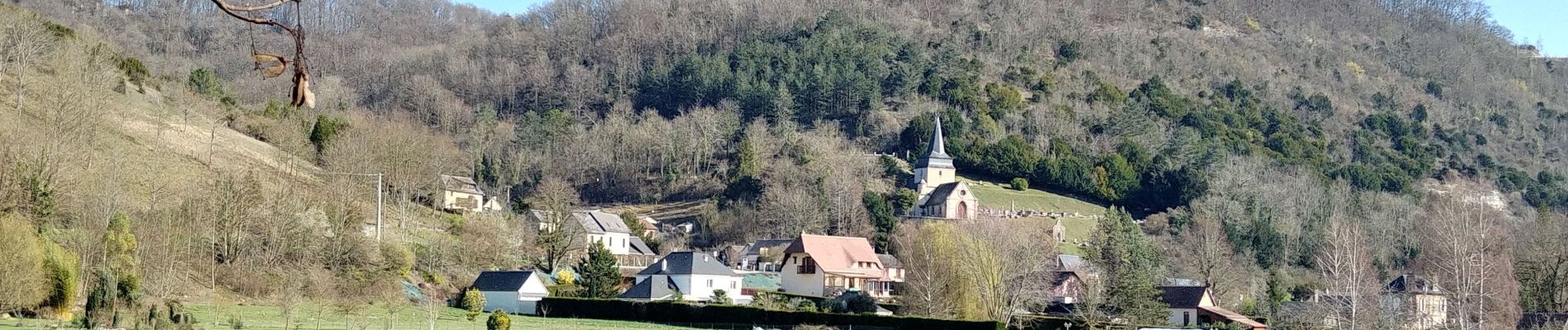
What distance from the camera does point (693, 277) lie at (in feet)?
184

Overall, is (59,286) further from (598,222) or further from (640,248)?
(640,248)

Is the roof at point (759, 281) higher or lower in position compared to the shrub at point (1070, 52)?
lower

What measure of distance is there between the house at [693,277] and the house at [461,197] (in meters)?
12.8

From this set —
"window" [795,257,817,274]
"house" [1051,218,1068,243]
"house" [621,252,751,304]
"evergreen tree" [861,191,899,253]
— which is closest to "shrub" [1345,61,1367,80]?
"house" [1051,218,1068,243]

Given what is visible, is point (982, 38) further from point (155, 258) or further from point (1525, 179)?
point (155, 258)

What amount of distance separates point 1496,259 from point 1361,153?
6268cm

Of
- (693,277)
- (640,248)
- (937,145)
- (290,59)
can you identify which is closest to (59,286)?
(693,277)

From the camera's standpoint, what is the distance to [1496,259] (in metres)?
50.3

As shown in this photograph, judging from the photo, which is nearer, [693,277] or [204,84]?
[693,277]

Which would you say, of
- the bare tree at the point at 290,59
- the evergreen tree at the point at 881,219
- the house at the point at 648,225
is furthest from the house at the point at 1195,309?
the bare tree at the point at 290,59

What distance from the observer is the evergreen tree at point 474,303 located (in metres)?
42.1

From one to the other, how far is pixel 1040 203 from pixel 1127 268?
3537cm

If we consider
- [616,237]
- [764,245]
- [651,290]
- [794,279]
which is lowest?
[651,290]

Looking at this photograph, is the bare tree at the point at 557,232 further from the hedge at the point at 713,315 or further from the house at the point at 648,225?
the hedge at the point at 713,315
